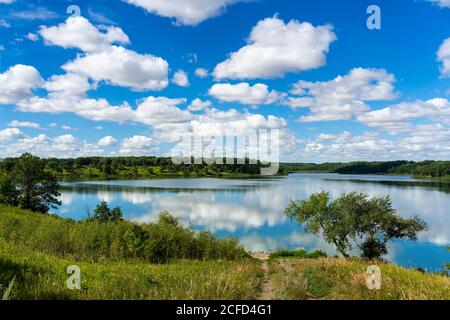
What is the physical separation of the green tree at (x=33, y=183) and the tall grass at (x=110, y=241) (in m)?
39.7

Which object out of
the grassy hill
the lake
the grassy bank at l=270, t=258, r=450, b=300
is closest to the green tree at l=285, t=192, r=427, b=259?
the lake

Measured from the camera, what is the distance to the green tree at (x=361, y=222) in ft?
127

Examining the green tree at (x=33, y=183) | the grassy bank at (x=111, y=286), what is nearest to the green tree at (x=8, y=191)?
the green tree at (x=33, y=183)

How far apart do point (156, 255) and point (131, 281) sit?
492 inches

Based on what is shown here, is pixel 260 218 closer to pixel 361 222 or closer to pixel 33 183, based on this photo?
pixel 361 222

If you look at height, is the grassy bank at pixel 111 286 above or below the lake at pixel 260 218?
above

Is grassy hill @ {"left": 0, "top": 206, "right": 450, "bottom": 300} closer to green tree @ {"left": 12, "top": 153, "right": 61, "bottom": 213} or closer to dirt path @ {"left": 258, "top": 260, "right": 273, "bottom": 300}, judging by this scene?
dirt path @ {"left": 258, "top": 260, "right": 273, "bottom": 300}

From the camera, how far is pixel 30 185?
212ft

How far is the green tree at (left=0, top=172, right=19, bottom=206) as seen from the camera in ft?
195

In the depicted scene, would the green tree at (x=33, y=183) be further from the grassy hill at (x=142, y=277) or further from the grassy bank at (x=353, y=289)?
the grassy bank at (x=353, y=289)
